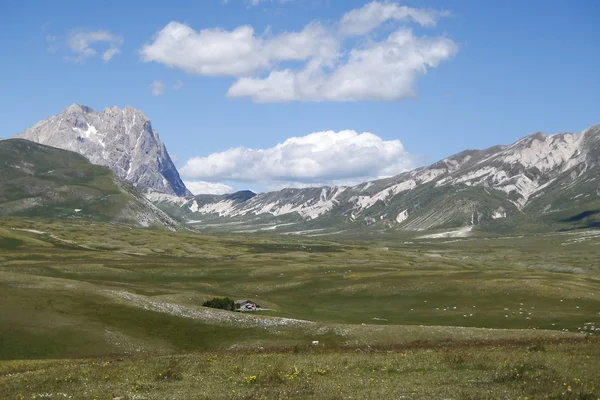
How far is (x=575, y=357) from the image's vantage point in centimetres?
3394

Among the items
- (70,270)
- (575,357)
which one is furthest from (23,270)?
(575,357)

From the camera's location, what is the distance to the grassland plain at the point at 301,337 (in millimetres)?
29391

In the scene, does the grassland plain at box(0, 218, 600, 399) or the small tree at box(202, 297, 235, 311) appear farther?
the small tree at box(202, 297, 235, 311)

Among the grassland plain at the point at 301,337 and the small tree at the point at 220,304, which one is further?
the small tree at the point at 220,304

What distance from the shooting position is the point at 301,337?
62031 mm

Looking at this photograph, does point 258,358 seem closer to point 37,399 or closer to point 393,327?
point 37,399

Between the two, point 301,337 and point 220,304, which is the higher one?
point 220,304

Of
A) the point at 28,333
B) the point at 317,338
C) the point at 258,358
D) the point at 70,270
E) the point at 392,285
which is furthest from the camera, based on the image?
the point at 70,270

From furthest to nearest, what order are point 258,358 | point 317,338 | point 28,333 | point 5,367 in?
point 317,338 → point 28,333 → point 5,367 → point 258,358

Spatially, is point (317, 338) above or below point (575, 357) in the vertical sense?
below

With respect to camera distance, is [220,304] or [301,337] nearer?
[301,337]

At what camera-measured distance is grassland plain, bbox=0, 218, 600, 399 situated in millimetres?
29391

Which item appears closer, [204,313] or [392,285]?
[204,313]

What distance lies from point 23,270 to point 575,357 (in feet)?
385
